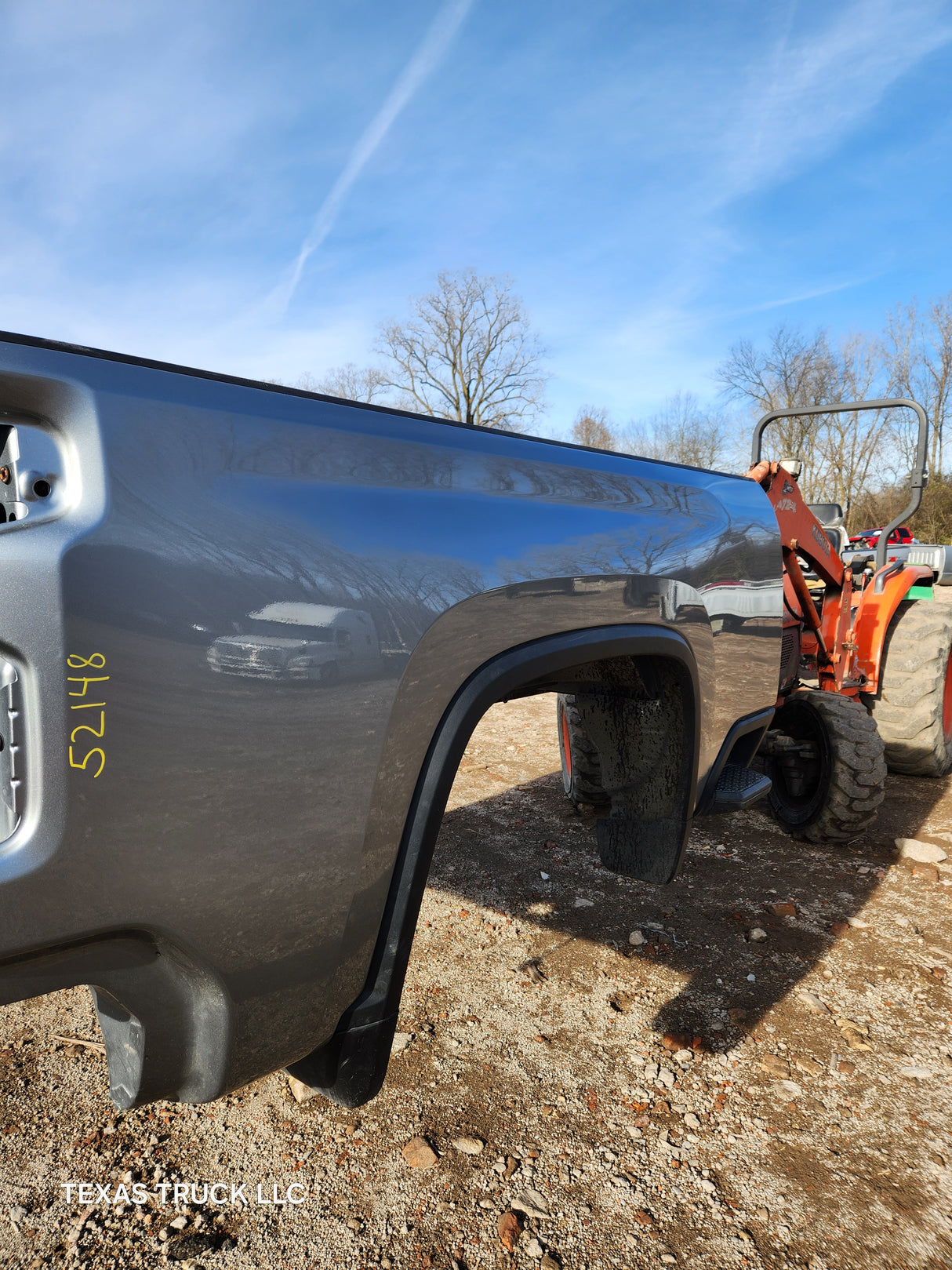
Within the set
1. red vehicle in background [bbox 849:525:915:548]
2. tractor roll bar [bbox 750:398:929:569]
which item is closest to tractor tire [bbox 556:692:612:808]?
tractor roll bar [bbox 750:398:929:569]

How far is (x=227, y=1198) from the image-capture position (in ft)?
5.70

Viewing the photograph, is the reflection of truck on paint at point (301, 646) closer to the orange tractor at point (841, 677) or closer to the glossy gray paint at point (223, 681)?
the glossy gray paint at point (223, 681)

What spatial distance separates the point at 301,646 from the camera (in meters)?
1.10

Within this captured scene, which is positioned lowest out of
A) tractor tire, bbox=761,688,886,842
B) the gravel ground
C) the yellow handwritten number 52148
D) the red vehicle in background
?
the gravel ground

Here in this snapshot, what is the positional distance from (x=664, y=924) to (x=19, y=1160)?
2.18m

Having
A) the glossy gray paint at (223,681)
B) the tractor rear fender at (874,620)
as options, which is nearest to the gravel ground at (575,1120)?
the glossy gray paint at (223,681)

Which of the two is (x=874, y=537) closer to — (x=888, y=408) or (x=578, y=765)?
(x=888, y=408)

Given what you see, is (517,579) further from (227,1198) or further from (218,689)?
(227,1198)

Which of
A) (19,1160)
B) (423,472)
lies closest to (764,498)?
(423,472)

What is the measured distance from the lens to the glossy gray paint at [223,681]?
0.94 meters

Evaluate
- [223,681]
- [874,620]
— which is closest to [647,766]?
[223,681]

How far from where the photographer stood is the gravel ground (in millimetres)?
1638

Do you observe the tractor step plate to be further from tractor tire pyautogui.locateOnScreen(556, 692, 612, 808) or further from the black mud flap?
tractor tire pyautogui.locateOnScreen(556, 692, 612, 808)
